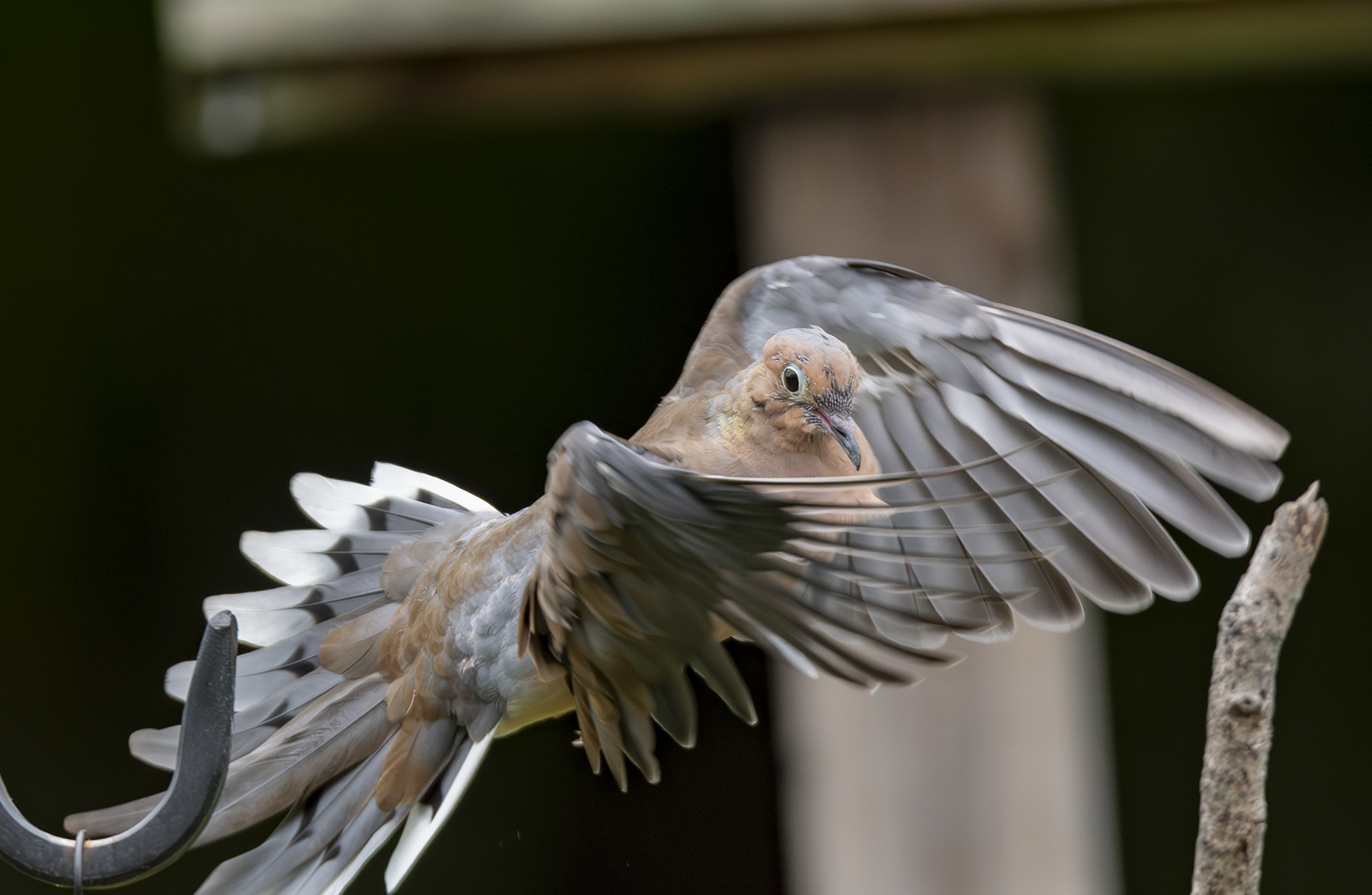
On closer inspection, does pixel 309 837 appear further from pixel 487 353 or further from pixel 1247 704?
pixel 487 353

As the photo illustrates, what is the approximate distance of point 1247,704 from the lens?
55.9 inches

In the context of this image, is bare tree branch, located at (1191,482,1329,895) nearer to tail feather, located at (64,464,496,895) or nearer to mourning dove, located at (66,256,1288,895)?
mourning dove, located at (66,256,1288,895)

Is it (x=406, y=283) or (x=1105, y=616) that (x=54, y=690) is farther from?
(x=1105, y=616)

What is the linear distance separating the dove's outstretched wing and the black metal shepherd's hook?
0.41 meters

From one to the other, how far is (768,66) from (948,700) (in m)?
1.10

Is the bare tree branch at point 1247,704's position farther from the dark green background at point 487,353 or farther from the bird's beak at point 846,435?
the dark green background at point 487,353

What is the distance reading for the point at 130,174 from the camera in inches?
153

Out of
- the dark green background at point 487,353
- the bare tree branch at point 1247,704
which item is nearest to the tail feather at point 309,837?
the bare tree branch at point 1247,704

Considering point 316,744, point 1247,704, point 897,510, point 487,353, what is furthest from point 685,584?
point 487,353

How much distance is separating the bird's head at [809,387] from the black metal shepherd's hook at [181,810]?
33.9 inches

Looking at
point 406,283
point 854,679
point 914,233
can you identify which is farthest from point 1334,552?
point 854,679

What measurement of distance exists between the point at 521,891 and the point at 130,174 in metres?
2.28

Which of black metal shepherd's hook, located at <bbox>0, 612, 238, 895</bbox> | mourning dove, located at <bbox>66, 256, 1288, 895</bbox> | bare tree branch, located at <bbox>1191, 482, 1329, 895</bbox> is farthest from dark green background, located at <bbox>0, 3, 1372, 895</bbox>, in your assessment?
black metal shepherd's hook, located at <bbox>0, 612, 238, 895</bbox>

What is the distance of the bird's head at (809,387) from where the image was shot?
A: 1855mm
